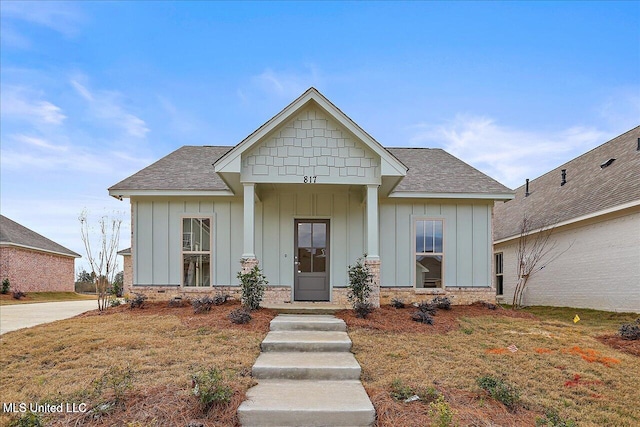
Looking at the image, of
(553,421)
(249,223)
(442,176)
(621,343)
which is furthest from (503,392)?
(442,176)

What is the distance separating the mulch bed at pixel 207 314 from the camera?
25.3 feet

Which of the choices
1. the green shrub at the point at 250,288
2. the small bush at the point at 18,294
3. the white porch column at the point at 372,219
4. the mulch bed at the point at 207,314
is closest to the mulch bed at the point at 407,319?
the white porch column at the point at 372,219

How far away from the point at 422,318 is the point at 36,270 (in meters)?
24.7

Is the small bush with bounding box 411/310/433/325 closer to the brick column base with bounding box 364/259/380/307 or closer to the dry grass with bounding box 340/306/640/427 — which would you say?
the dry grass with bounding box 340/306/640/427

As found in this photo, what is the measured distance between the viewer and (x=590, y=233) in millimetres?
12672

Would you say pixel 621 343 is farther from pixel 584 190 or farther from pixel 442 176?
pixel 584 190

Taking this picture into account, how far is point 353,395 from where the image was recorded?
4.97 m

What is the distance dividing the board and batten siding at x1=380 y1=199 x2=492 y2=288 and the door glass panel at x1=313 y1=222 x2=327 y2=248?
1.54m

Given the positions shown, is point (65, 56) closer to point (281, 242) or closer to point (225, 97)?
point (225, 97)

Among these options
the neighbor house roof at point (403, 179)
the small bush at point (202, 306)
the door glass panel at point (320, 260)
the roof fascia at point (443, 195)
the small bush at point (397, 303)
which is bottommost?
the small bush at point (397, 303)

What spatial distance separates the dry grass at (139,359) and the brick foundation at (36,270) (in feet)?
55.8

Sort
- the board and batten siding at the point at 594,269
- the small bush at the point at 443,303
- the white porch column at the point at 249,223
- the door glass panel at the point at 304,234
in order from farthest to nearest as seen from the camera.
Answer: the door glass panel at the point at 304,234
the board and batten siding at the point at 594,269
the small bush at the point at 443,303
the white porch column at the point at 249,223

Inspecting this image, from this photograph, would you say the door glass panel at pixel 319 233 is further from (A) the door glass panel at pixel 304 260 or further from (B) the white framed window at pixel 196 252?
(B) the white framed window at pixel 196 252

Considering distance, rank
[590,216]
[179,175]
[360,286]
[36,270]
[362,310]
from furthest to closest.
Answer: [36,270]
[590,216]
[179,175]
[360,286]
[362,310]
